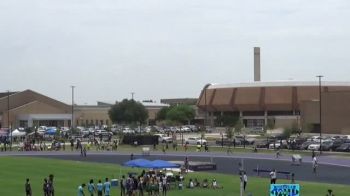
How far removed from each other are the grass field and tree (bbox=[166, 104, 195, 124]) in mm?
93837

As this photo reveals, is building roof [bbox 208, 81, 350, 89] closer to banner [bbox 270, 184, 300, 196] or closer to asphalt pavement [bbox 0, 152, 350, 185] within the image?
asphalt pavement [bbox 0, 152, 350, 185]

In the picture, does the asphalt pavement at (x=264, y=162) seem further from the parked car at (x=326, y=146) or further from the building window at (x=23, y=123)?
the building window at (x=23, y=123)

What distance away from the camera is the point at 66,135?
4149 inches

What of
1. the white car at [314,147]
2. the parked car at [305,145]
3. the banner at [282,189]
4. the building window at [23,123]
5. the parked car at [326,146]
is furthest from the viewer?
the building window at [23,123]

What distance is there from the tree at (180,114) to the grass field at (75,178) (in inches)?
3694

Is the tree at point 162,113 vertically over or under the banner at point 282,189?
over

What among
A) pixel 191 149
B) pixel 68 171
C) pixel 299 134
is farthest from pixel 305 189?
pixel 299 134

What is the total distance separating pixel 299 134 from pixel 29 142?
143 feet

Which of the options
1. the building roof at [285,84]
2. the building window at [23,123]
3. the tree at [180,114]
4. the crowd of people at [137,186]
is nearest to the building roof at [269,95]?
the building roof at [285,84]

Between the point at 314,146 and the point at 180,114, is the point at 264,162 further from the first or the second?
the point at 180,114

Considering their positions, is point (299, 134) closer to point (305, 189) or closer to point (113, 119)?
point (113, 119)

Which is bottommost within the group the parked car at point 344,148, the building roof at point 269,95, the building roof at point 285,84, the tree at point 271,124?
the parked car at point 344,148

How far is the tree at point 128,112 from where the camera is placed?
145 m

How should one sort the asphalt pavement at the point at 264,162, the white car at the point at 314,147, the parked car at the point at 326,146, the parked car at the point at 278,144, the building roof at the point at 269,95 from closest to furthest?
the asphalt pavement at the point at 264,162
the parked car at the point at 326,146
the white car at the point at 314,147
the parked car at the point at 278,144
the building roof at the point at 269,95
